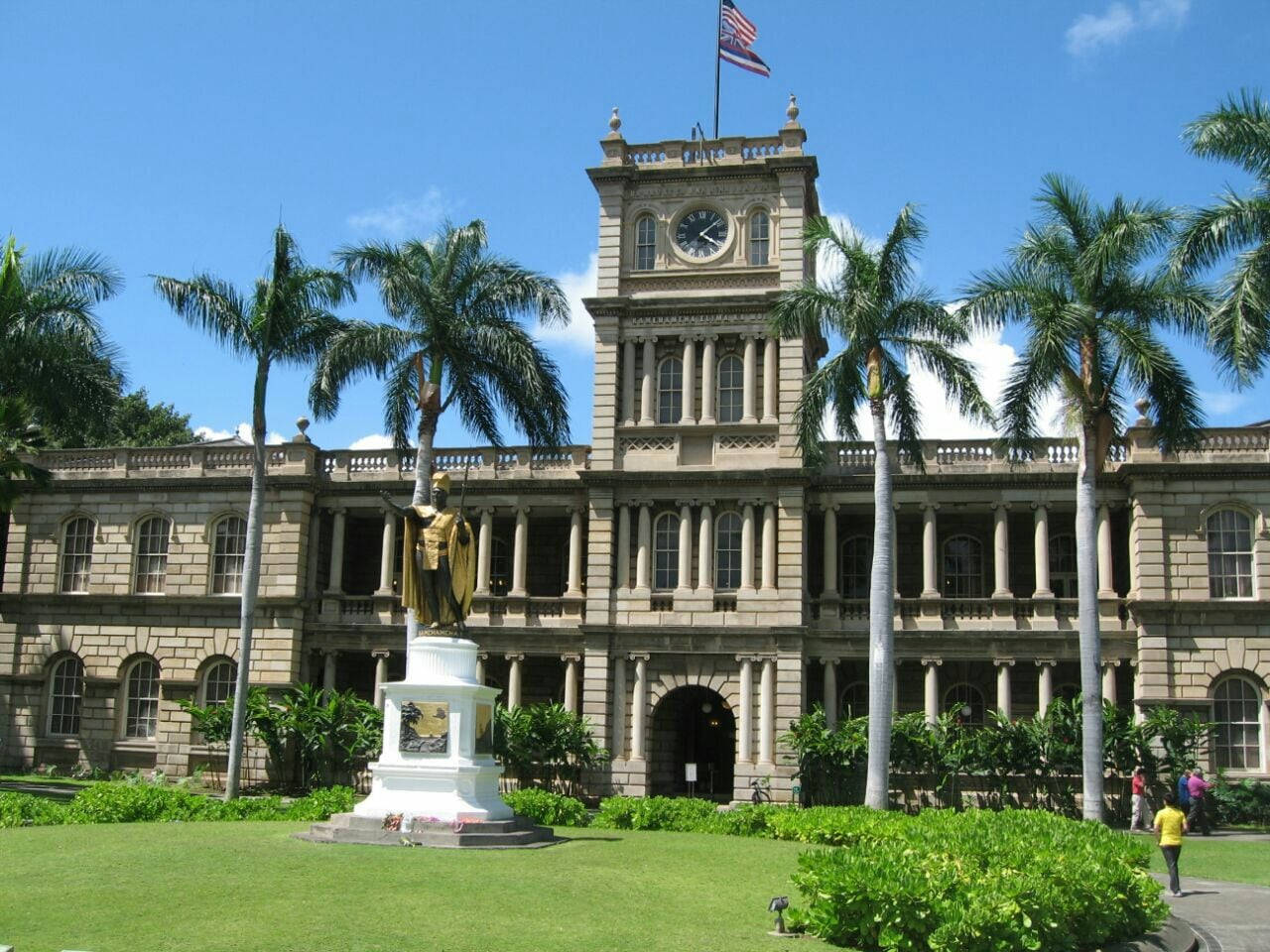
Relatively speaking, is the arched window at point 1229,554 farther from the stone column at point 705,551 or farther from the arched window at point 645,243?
the arched window at point 645,243

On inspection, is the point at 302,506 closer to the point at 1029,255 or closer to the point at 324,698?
the point at 324,698

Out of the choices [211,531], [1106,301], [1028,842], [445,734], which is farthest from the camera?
[211,531]

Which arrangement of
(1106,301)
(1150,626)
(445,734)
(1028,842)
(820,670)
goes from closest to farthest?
(1028,842) → (445,734) → (1106,301) → (1150,626) → (820,670)

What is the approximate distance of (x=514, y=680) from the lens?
36312 millimetres

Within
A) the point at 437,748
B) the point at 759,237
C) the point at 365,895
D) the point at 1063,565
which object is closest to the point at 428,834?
the point at 437,748

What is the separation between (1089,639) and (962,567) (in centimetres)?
1143

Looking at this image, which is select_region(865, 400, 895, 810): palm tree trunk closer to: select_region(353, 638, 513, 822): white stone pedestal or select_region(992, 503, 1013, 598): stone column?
select_region(992, 503, 1013, 598): stone column

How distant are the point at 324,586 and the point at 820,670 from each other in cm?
1440

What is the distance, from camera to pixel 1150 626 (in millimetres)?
32688

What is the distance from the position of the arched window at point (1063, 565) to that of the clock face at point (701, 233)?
12.0m

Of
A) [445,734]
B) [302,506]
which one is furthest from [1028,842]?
[302,506]

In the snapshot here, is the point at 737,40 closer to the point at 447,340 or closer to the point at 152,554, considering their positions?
the point at 447,340

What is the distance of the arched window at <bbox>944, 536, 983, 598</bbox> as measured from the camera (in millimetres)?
37344

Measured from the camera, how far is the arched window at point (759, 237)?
36219mm
